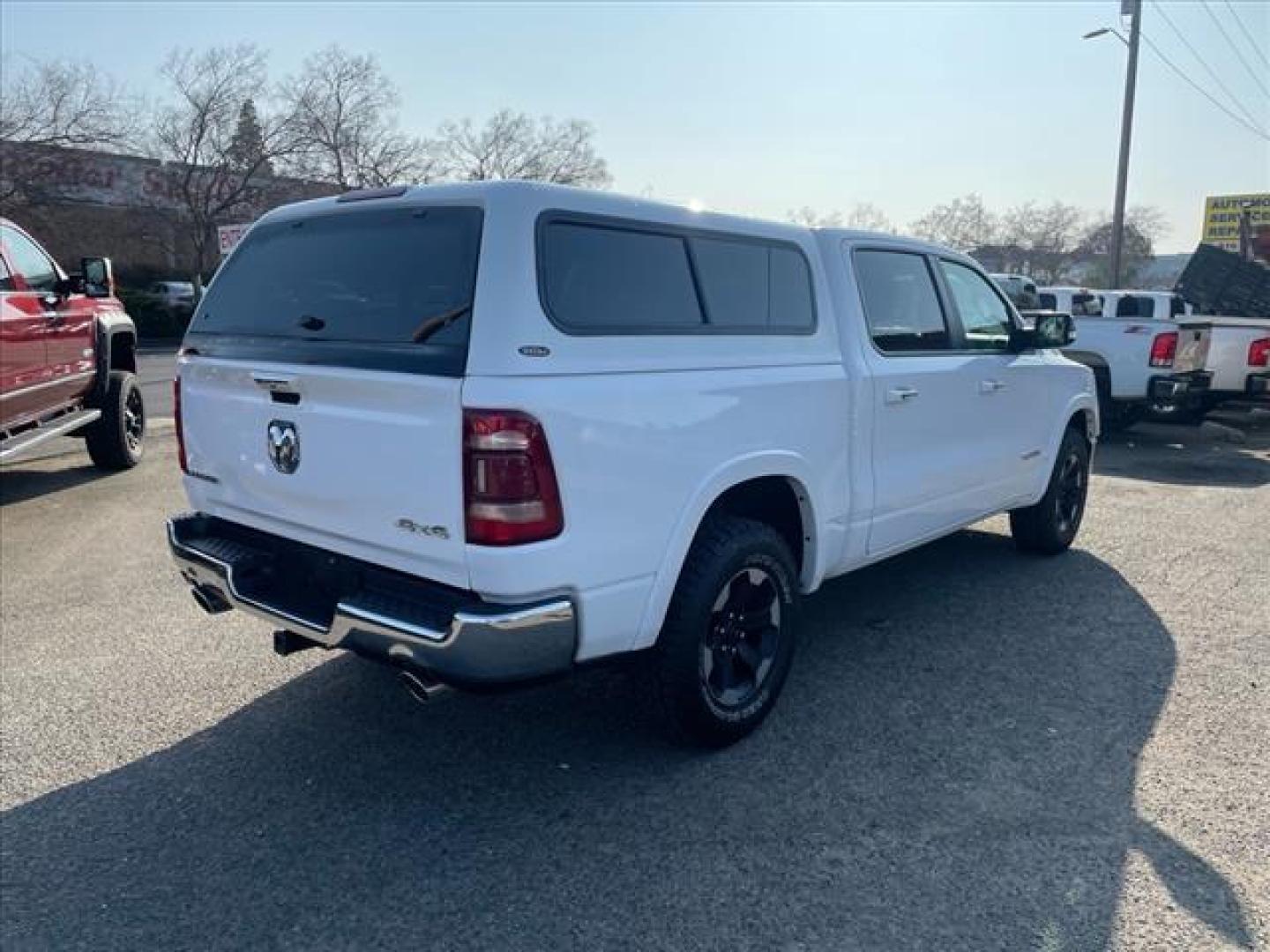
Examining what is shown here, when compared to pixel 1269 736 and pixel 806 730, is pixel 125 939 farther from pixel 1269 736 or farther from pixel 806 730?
pixel 1269 736

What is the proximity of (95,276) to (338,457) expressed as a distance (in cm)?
686

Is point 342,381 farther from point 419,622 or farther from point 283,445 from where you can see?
point 419,622

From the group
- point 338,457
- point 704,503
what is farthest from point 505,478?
point 704,503

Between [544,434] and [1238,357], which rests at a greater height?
[544,434]

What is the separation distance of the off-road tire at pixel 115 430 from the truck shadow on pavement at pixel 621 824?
18.7ft

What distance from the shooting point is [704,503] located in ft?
10.6

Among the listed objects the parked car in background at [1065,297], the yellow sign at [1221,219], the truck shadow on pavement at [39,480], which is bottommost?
the truck shadow on pavement at [39,480]

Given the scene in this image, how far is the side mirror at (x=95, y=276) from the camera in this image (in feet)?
27.2

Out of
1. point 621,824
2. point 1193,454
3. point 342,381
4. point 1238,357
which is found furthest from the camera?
point 1238,357

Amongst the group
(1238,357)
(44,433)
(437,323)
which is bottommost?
(44,433)

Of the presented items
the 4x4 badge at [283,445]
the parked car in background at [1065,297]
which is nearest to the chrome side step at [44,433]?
the 4x4 badge at [283,445]

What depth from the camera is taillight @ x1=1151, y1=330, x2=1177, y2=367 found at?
34.3ft

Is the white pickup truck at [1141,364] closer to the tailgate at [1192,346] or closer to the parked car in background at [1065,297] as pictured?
the tailgate at [1192,346]

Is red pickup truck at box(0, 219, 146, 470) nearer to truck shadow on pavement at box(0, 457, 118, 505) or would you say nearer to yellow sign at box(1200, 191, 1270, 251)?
truck shadow on pavement at box(0, 457, 118, 505)
